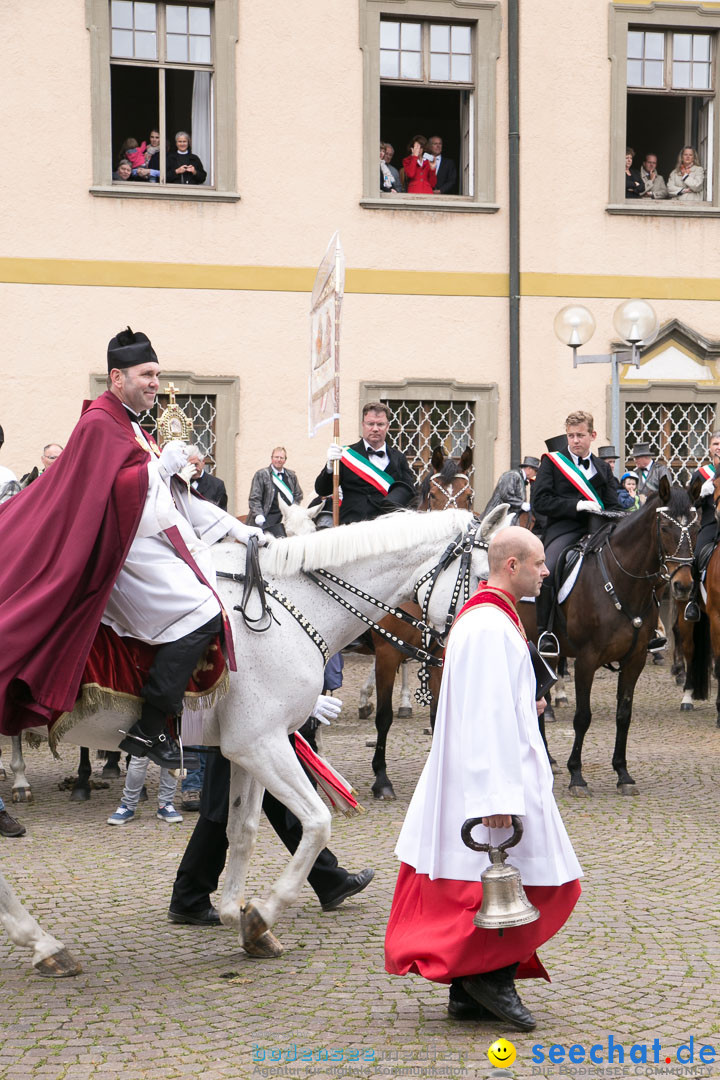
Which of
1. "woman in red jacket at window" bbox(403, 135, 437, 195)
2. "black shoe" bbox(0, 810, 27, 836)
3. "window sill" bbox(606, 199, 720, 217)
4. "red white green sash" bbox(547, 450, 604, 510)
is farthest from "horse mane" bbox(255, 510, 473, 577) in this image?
"window sill" bbox(606, 199, 720, 217)

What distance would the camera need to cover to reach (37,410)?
53.6 feet

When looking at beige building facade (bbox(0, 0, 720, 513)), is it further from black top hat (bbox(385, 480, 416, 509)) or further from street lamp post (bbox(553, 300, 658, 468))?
black top hat (bbox(385, 480, 416, 509))

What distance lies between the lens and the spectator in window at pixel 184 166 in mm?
16969

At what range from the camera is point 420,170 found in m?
17.8

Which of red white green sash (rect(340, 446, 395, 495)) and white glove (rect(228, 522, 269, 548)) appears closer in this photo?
white glove (rect(228, 522, 269, 548))

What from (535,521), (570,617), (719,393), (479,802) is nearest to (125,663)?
(479,802)

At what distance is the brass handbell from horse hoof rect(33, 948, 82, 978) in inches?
75.2

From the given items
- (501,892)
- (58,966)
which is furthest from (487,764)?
(58,966)

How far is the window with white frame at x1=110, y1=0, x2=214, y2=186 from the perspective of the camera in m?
16.8

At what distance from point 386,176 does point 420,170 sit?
56 cm

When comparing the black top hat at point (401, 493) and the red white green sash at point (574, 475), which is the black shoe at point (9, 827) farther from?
the red white green sash at point (574, 475)

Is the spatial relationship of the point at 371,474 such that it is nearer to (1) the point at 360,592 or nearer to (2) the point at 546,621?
(2) the point at 546,621

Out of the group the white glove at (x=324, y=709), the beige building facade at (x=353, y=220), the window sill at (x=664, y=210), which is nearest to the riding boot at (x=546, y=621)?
the white glove at (x=324, y=709)

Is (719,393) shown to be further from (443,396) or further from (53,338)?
(53,338)
